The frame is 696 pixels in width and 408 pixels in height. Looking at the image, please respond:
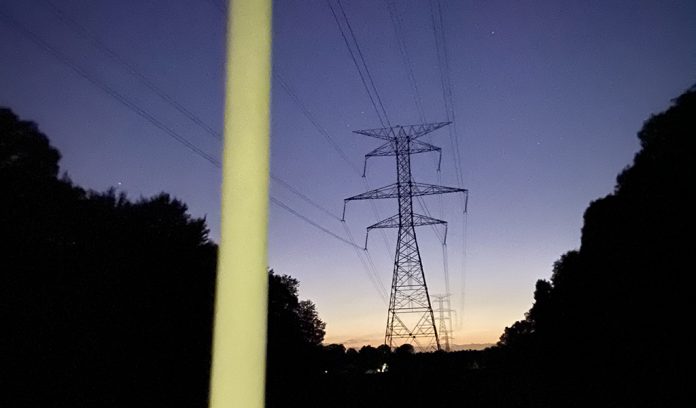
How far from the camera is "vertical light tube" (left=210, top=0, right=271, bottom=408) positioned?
1.06 metres

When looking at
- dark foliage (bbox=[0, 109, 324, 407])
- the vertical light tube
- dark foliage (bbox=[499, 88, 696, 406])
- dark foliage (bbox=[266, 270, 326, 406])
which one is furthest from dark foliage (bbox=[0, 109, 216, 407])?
the vertical light tube

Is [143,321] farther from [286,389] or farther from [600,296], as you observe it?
[600,296]

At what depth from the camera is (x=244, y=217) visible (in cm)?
113

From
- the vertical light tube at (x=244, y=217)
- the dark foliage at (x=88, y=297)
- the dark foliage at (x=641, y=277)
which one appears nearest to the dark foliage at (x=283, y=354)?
the dark foliage at (x=88, y=297)

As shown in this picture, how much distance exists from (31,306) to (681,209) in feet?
82.0

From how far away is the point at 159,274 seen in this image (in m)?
21.9

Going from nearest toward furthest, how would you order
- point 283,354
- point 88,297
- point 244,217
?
point 244,217
point 88,297
point 283,354

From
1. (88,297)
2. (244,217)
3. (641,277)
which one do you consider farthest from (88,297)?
(641,277)

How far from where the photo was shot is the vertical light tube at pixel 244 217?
1.06 m

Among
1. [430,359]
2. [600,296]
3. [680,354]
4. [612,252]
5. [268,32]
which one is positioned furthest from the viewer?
[430,359]

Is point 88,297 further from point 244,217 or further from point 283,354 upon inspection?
→ point 244,217

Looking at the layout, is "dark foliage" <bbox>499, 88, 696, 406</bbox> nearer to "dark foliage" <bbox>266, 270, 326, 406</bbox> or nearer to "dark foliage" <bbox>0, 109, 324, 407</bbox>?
"dark foliage" <bbox>266, 270, 326, 406</bbox>

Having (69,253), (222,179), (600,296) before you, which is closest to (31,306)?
(69,253)

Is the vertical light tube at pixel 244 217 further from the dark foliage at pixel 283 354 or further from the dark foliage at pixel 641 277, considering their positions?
the dark foliage at pixel 283 354
